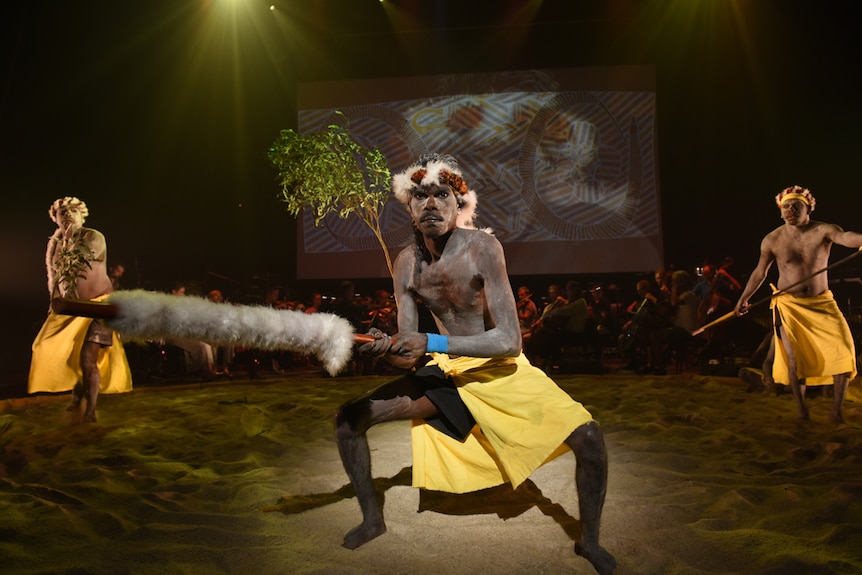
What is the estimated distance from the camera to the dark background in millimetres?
7816

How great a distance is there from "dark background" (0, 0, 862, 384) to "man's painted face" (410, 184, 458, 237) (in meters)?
6.62

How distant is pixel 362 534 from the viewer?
2.34 metres

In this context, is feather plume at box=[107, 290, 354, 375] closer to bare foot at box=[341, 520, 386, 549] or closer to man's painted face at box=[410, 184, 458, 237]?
man's painted face at box=[410, 184, 458, 237]

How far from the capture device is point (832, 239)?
14.7 ft

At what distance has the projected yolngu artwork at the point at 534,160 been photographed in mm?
7922

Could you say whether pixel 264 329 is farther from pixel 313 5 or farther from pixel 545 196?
pixel 313 5

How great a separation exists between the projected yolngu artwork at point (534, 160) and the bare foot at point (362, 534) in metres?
5.77

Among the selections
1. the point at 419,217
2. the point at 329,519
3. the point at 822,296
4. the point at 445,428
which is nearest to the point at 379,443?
the point at 329,519

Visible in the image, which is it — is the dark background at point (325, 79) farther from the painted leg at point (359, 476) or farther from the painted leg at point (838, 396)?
the painted leg at point (359, 476)

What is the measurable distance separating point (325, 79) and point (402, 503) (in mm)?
7522

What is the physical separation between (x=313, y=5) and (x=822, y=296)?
7587 mm

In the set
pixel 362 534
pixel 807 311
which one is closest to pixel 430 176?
pixel 362 534

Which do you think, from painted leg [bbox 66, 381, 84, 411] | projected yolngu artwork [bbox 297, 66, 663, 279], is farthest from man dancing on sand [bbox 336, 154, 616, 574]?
projected yolngu artwork [bbox 297, 66, 663, 279]

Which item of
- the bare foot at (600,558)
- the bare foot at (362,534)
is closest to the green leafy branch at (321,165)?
the bare foot at (362,534)
